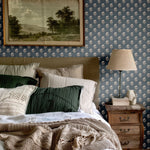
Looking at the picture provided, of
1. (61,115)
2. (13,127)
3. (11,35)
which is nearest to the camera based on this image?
(13,127)

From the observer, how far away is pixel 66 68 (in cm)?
301

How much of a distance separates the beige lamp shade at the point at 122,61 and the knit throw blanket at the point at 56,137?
1246 mm

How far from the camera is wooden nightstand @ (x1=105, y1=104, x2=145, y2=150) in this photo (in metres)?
2.89

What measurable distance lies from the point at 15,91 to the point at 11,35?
3.98 ft

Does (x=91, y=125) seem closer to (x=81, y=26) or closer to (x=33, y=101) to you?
(x=33, y=101)

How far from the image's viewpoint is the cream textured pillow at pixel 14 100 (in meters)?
2.18

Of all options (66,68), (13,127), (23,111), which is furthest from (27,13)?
(13,127)

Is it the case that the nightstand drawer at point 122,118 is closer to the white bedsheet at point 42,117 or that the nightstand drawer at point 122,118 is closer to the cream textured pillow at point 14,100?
the white bedsheet at point 42,117

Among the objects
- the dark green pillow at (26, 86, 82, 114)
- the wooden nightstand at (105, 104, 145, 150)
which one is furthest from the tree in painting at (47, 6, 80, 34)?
the wooden nightstand at (105, 104, 145, 150)

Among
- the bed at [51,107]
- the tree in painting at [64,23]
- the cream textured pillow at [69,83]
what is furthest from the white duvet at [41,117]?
the tree in painting at [64,23]

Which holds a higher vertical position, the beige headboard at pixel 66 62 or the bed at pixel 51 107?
the beige headboard at pixel 66 62

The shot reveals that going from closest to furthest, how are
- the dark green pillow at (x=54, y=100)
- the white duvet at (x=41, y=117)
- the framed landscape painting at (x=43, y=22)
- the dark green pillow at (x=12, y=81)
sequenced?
the white duvet at (x=41, y=117), the dark green pillow at (x=54, y=100), the dark green pillow at (x=12, y=81), the framed landscape painting at (x=43, y=22)

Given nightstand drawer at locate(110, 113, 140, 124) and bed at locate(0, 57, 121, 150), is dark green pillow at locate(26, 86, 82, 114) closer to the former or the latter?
bed at locate(0, 57, 121, 150)

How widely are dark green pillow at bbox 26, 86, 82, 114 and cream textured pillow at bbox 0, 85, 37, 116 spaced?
8cm
